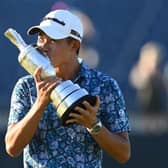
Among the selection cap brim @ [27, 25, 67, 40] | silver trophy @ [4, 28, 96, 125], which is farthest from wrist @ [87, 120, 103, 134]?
cap brim @ [27, 25, 67, 40]

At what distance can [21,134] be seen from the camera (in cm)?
494

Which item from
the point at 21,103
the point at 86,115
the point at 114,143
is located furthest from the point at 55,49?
the point at 114,143

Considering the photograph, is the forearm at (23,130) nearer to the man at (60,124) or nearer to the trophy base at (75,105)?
the man at (60,124)

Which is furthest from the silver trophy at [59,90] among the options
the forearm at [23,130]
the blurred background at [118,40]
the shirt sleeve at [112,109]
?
the blurred background at [118,40]

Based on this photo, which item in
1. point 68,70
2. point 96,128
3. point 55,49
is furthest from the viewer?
point 68,70

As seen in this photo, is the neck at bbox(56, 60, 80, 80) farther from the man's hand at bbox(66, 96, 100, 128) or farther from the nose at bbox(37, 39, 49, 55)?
the man's hand at bbox(66, 96, 100, 128)

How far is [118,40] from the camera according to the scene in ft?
47.5

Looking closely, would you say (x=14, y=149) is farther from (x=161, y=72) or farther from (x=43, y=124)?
(x=161, y=72)

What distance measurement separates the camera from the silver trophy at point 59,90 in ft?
15.3

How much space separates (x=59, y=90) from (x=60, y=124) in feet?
1.42

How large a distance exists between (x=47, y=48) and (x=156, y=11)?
9738 mm

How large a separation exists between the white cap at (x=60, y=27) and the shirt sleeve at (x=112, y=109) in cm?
32

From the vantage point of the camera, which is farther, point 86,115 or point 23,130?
point 23,130

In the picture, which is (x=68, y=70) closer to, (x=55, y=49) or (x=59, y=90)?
(x=55, y=49)
